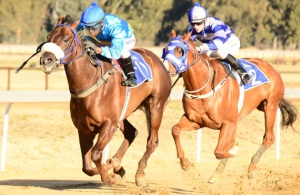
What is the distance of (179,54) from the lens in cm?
733

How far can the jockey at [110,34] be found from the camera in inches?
271

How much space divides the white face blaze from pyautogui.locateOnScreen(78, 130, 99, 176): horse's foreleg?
3.47ft

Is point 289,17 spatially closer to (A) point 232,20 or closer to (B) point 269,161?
(A) point 232,20

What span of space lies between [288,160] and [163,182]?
315cm

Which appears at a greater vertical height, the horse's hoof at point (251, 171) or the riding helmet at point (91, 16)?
the riding helmet at point (91, 16)

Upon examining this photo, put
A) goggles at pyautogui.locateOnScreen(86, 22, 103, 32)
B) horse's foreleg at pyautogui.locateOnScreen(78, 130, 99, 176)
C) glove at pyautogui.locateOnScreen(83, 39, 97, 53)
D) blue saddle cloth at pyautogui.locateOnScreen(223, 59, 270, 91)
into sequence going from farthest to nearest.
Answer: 1. blue saddle cloth at pyautogui.locateOnScreen(223, 59, 270, 91)
2. horse's foreleg at pyautogui.locateOnScreen(78, 130, 99, 176)
3. goggles at pyautogui.locateOnScreen(86, 22, 103, 32)
4. glove at pyautogui.locateOnScreen(83, 39, 97, 53)

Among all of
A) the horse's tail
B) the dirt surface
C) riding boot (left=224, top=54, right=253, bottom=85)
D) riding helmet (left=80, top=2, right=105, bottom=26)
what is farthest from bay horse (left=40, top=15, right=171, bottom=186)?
the horse's tail

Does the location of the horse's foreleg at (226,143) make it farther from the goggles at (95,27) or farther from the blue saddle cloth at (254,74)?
the goggles at (95,27)

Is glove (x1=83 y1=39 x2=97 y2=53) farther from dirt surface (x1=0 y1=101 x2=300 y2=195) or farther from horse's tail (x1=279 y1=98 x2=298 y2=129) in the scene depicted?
horse's tail (x1=279 y1=98 x2=298 y2=129)

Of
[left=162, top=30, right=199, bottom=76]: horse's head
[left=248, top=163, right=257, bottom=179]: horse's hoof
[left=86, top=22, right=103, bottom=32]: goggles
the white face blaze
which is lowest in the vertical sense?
[left=248, top=163, right=257, bottom=179]: horse's hoof

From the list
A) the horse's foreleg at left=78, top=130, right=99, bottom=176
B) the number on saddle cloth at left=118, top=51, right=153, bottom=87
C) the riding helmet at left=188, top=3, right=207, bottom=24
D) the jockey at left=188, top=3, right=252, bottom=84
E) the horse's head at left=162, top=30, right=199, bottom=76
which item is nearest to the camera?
the horse's foreleg at left=78, top=130, right=99, bottom=176

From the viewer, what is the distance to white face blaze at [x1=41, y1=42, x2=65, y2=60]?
20.3ft

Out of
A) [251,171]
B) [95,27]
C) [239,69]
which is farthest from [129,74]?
[251,171]

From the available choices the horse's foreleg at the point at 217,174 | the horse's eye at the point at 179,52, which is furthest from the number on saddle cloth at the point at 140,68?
the horse's foreleg at the point at 217,174
